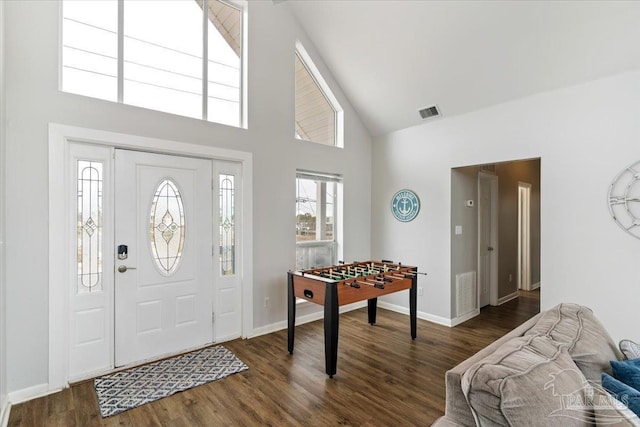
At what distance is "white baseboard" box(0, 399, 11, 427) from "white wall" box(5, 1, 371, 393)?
12cm

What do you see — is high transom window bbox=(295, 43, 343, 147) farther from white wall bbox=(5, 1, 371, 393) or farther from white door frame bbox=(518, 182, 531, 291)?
white door frame bbox=(518, 182, 531, 291)

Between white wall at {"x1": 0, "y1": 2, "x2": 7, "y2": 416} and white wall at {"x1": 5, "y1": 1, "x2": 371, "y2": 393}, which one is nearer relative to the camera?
white wall at {"x1": 0, "y1": 2, "x2": 7, "y2": 416}

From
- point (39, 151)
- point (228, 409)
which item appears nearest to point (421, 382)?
point (228, 409)

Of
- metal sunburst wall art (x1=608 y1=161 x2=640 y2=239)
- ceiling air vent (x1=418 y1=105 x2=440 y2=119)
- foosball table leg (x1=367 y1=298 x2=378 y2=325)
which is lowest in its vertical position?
foosball table leg (x1=367 y1=298 x2=378 y2=325)

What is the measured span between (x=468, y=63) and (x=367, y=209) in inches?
97.2

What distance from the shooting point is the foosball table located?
2816 mm

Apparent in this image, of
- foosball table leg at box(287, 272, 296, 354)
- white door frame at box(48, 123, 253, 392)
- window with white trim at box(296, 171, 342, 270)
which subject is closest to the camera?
white door frame at box(48, 123, 253, 392)

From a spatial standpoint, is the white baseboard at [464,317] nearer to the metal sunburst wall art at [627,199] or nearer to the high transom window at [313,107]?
the metal sunburst wall art at [627,199]

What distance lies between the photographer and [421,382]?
274 centimetres

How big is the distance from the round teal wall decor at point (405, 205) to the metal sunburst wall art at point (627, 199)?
6.85 ft

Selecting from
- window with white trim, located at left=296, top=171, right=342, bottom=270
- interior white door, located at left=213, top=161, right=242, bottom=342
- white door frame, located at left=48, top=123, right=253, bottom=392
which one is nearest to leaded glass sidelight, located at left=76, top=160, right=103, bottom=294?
white door frame, located at left=48, top=123, right=253, bottom=392

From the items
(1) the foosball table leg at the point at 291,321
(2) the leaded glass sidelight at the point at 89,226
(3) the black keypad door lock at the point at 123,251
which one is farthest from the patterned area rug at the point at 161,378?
(3) the black keypad door lock at the point at 123,251

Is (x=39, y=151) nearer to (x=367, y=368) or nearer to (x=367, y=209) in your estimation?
(x=367, y=368)

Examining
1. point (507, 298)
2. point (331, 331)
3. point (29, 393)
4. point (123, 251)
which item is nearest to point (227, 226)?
point (123, 251)
